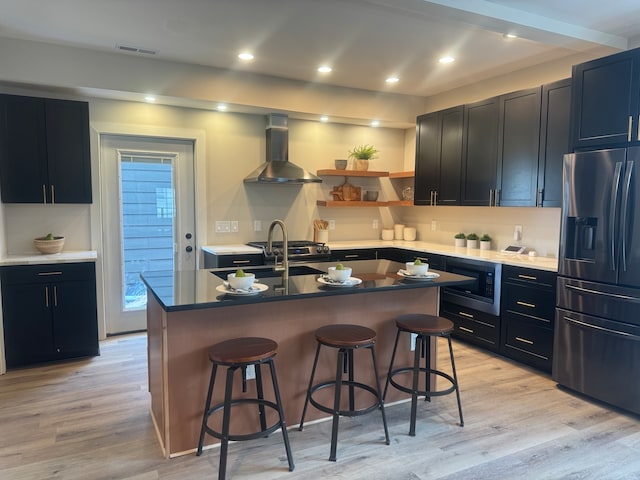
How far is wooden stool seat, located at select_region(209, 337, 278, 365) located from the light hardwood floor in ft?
2.03

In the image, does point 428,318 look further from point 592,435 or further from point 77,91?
point 77,91

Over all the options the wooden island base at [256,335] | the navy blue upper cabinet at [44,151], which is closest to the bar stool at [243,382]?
the wooden island base at [256,335]

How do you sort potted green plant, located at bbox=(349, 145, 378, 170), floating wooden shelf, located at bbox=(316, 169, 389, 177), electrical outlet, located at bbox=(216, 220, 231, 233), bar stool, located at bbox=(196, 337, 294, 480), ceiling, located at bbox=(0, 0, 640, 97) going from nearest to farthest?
bar stool, located at bbox=(196, 337, 294, 480) < ceiling, located at bbox=(0, 0, 640, 97) < electrical outlet, located at bbox=(216, 220, 231, 233) < floating wooden shelf, located at bbox=(316, 169, 389, 177) < potted green plant, located at bbox=(349, 145, 378, 170)

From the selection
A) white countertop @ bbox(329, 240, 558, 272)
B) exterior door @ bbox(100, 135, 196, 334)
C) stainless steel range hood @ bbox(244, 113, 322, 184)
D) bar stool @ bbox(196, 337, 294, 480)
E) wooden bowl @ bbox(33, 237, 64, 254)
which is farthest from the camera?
stainless steel range hood @ bbox(244, 113, 322, 184)

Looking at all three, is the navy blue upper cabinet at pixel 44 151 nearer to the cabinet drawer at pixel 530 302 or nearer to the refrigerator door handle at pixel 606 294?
the cabinet drawer at pixel 530 302

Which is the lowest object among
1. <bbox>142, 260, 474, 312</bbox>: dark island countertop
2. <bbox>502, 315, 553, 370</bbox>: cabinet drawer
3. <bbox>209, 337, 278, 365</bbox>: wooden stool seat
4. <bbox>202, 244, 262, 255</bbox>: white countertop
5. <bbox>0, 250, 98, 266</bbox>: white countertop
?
<bbox>502, 315, 553, 370</bbox>: cabinet drawer

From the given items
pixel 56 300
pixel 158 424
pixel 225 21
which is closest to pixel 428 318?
pixel 158 424

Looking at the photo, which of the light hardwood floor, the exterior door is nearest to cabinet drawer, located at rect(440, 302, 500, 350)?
the light hardwood floor

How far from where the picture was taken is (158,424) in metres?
2.60

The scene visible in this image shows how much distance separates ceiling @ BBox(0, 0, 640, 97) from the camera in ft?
9.59

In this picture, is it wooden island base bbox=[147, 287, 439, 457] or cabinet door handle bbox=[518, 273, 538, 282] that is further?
cabinet door handle bbox=[518, 273, 538, 282]

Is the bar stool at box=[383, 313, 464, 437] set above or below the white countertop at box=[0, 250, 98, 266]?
below

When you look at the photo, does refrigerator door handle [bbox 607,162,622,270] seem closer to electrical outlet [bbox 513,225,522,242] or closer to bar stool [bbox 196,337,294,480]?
electrical outlet [bbox 513,225,522,242]

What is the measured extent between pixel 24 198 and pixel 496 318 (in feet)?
14.2
